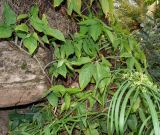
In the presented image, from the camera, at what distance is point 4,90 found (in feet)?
5.02

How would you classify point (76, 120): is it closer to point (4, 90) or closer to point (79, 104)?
point (79, 104)

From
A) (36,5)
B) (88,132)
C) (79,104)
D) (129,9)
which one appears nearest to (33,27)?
(36,5)

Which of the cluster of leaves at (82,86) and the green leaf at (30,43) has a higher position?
the green leaf at (30,43)

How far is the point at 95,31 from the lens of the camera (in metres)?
1.59

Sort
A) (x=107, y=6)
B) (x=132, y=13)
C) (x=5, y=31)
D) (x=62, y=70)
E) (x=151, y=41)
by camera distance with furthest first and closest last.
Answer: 1. (x=132, y=13)
2. (x=151, y=41)
3. (x=107, y=6)
4. (x=62, y=70)
5. (x=5, y=31)

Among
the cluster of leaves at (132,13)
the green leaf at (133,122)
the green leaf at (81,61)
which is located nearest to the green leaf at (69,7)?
the green leaf at (81,61)

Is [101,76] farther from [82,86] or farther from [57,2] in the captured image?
[57,2]

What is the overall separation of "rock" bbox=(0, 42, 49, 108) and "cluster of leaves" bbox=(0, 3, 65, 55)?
0.09 meters

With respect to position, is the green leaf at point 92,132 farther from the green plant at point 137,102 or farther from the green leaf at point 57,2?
the green leaf at point 57,2

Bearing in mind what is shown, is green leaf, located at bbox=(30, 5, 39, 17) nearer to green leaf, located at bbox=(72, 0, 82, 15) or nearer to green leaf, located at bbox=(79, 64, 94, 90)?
green leaf, located at bbox=(72, 0, 82, 15)

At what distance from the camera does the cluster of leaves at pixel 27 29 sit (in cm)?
145

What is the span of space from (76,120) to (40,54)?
1.28ft

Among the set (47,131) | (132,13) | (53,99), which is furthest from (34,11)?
(132,13)

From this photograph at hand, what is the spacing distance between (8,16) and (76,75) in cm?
48
